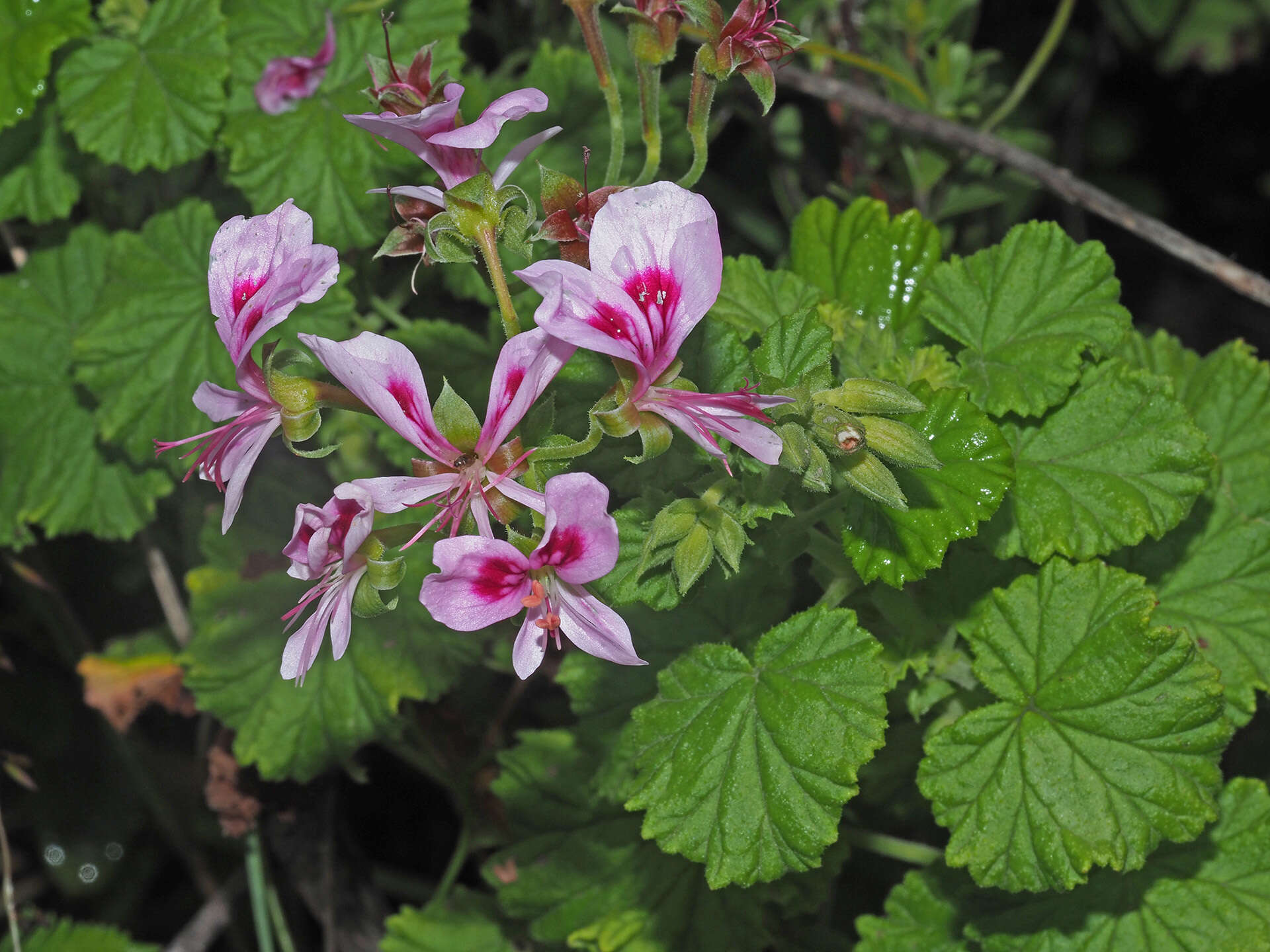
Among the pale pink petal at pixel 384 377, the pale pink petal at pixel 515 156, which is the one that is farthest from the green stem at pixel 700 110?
the pale pink petal at pixel 384 377

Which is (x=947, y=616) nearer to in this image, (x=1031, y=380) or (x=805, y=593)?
(x=1031, y=380)

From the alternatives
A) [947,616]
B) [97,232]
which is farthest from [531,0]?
[947,616]

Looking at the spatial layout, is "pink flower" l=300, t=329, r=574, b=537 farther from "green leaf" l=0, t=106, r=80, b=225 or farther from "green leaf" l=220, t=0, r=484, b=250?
"green leaf" l=0, t=106, r=80, b=225

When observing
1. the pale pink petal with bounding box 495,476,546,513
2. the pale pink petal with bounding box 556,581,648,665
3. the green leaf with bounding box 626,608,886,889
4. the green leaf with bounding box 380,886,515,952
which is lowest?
the green leaf with bounding box 380,886,515,952

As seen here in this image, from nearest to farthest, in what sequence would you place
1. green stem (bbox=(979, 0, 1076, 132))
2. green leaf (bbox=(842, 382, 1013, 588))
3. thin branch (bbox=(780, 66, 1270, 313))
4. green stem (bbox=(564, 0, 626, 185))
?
1. green leaf (bbox=(842, 382, 1013, 588))
2. green stem (bbox=(564, 0, 626, 185))
3. thin branch (bbox=(780, 66, 1270, 313))
4. green stem (bbox=(979, 0, 1076, 132))

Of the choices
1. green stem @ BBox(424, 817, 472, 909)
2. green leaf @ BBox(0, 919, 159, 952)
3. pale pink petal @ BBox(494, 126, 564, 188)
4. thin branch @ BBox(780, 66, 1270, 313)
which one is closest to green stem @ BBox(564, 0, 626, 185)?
pale pink petal @ BBox(494, 126, 564, 188)

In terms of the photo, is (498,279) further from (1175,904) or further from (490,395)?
(1175,904)

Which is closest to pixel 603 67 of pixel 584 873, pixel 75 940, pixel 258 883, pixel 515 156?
pixel 515 156
